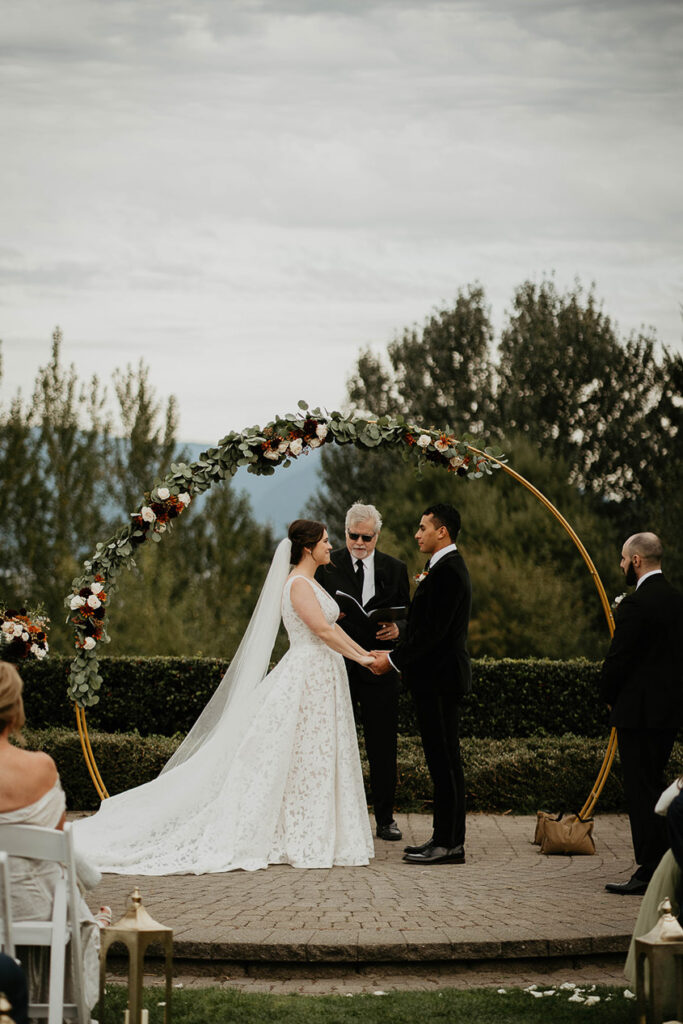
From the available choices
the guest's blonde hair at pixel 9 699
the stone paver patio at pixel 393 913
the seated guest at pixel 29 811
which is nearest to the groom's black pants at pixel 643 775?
the stone paver patio at pixel 393 913

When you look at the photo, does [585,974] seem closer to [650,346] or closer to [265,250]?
[265,250]

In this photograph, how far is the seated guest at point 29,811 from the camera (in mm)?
3994

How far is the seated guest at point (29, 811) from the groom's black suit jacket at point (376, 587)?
15.6 ft

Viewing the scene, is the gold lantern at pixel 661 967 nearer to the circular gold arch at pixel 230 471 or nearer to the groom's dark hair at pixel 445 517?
the groom's dark hair at pixel 445 517

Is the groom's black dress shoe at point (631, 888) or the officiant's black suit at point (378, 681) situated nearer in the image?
the groom's black dress shoe at point (631, 888)

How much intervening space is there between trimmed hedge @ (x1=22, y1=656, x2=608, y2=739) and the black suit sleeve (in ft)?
14.6

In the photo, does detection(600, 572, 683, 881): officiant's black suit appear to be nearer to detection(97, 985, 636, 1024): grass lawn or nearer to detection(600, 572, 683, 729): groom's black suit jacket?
detection(600, 572, 683, 729): groom's black suit jacket

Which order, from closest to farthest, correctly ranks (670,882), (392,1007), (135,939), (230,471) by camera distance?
(135,939) → (670,882) → (392,1007) → (230,471)

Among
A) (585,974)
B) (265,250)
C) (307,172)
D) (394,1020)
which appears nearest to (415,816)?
(585,974)

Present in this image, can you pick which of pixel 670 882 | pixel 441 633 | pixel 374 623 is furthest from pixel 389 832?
pixel 670 882

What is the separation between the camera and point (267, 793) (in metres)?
7.51

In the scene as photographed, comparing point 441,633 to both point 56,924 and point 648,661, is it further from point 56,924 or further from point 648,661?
point 56,924

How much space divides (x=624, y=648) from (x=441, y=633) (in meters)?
1.18

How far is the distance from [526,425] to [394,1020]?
96.6ft
